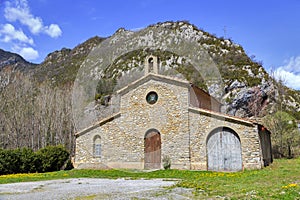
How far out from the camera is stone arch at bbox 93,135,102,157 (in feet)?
67.5

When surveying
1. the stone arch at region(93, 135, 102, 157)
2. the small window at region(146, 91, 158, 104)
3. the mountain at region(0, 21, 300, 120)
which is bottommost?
the stone arch at region(93, 135, 102, 157)

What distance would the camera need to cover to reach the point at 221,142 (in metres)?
17.4

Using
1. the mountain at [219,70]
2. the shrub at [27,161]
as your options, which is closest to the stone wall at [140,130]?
the shrub at [27,161]

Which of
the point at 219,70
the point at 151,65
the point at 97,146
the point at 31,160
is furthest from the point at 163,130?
the point at 219,70

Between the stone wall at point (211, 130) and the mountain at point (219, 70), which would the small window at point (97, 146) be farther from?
the mountain at point (219, 70)

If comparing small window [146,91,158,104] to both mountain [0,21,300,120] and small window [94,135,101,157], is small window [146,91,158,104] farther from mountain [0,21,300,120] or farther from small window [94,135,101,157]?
mountain [0,21,300,120]

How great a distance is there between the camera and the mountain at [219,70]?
114 ft

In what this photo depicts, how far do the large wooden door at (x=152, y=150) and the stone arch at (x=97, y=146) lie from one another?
362 cm

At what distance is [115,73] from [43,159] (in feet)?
82.0

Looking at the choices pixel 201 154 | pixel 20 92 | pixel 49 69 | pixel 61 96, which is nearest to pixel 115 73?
pixel 61 96

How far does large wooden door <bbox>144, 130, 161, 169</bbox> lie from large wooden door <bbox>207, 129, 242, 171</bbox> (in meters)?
3.42

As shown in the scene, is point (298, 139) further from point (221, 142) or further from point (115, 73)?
point (115, 73)

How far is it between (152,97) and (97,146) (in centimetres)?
549

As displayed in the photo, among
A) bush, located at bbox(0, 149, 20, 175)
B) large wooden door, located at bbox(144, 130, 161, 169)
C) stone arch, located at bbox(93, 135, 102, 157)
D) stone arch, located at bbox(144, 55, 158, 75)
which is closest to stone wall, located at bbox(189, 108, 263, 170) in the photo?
large wooden door, located at bbox(144, 130, 161, 169)
